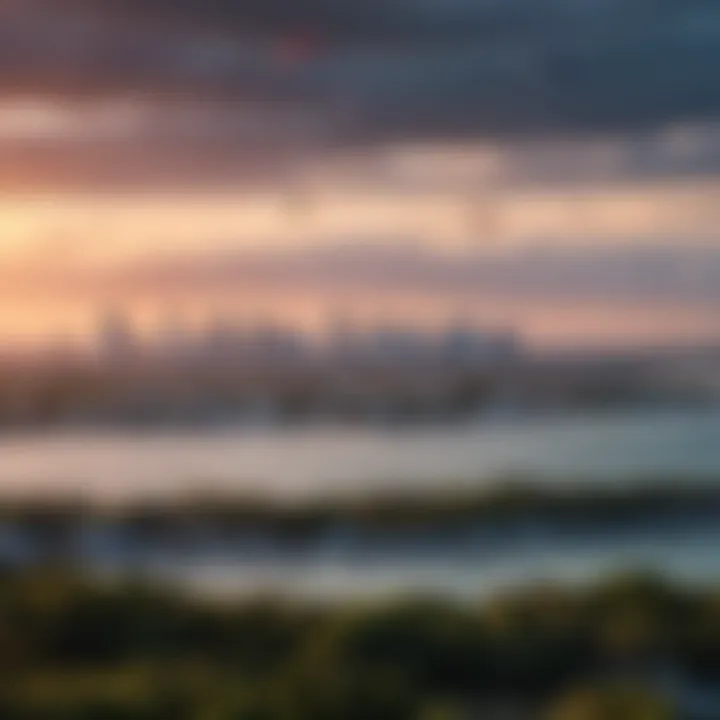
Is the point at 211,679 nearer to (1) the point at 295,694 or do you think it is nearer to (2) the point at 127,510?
(1) the point at 295,694

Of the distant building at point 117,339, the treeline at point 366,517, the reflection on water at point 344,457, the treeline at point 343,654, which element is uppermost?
the distant building at point 117,339

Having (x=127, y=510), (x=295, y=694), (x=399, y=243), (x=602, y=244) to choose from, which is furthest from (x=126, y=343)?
(x=602, y=244)

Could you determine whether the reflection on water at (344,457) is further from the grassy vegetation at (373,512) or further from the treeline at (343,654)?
the treeline at (343,654)

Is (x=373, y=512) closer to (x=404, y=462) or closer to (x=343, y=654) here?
(x=404, y=462)

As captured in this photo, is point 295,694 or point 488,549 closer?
point 295,694

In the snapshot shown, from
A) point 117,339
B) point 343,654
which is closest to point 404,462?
point 343,654

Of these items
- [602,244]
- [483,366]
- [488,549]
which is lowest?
[488,549]

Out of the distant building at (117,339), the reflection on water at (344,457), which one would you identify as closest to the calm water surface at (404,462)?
the reflection on water at (344,457)

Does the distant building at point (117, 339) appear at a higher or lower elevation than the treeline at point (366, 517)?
higher
